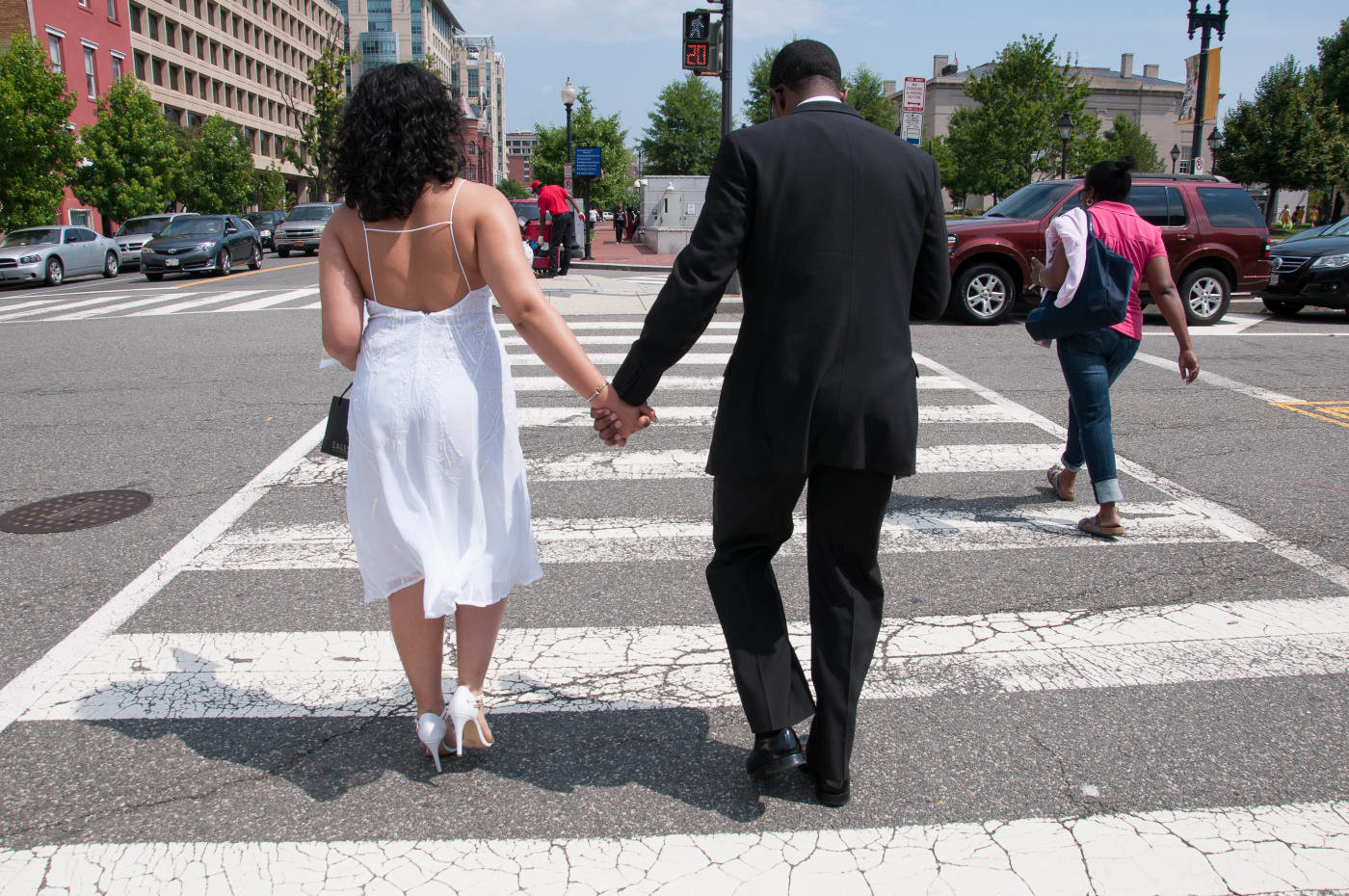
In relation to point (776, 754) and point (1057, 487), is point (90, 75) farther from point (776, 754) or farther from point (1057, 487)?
point (776, 754)

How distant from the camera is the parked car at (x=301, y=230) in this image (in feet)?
109

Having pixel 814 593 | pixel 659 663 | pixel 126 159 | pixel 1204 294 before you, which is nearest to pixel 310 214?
pixel 126 159

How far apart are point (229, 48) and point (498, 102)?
118 meters

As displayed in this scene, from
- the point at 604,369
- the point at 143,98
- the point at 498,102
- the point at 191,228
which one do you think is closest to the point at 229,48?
the point at 143,98

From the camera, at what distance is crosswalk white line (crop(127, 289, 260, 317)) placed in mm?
15194

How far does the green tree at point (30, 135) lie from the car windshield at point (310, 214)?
6869 millimetres

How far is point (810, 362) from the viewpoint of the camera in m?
2.51

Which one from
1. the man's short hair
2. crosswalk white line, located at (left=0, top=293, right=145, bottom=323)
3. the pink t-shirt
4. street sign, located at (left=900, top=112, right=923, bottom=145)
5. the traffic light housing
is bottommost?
crosswalk white line, located at (left=0, top=293, right=145, bottom=323)

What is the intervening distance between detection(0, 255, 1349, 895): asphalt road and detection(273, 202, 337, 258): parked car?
28.2 meters

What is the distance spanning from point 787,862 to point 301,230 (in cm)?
3436

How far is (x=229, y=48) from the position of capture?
67875 mm

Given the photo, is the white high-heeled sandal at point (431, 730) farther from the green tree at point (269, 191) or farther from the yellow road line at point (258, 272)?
the green tree at point (269, 191)

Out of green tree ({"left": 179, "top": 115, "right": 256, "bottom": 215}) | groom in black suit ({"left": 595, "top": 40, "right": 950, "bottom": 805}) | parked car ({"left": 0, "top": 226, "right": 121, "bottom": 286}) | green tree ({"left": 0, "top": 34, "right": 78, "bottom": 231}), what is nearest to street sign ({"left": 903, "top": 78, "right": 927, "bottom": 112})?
groom in black suit ({"left": 595, "top": 40, "right": 950, "bottom": 805})

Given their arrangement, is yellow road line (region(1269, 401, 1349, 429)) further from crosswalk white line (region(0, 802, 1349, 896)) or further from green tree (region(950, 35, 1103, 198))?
green tree (region(950, 35, 1103, 198))
